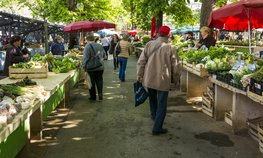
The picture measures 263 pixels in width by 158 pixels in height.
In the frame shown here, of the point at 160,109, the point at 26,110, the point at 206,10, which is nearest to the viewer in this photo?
the point at 26,110

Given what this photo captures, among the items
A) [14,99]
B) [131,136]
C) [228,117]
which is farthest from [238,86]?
[14,99]

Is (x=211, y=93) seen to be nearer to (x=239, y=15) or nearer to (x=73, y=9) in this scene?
(x=239, y=15)

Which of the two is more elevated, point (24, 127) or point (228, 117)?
point (24, 127)

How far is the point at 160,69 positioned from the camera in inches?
241

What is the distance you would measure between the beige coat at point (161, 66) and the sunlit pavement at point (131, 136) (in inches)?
36.2

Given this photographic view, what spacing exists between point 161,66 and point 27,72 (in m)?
3.29

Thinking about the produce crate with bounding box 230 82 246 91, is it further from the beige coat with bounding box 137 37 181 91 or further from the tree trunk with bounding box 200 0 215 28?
the tree trunk with bounding box 200 0 215 28

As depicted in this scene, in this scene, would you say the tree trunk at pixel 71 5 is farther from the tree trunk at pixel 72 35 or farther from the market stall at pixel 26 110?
the market stall at pixel 26 110

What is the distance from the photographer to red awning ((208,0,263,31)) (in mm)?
7415

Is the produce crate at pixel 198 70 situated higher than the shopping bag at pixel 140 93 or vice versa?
the produce crate at pixel 198 70

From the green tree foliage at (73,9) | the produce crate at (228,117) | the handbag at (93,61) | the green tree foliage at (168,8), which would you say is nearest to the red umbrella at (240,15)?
the produce crate at (228,117)

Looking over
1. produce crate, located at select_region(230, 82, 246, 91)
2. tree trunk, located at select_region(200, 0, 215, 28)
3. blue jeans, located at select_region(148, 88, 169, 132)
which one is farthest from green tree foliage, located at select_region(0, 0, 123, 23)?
produce crate, located at select_region(230, 82, 246, 91)

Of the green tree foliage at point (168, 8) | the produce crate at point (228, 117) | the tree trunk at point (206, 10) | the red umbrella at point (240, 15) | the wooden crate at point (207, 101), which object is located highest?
the green tree foliage at point (168, 8)

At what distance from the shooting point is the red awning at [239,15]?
742cm
